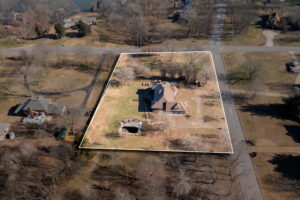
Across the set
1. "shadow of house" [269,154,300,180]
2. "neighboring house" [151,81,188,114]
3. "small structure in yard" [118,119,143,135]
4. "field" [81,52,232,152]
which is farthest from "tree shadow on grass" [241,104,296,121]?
"small structure in yard" [118,119,143,135]

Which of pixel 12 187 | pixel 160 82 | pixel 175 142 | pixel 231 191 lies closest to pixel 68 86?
pixel 160 82

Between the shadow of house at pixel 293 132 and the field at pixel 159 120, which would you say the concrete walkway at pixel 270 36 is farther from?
the shadow of house at pixel 293 132

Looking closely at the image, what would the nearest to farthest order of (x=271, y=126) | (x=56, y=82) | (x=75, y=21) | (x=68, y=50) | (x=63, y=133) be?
(x=63, y=133), (x=271, y=126), (x=56, y=82), (x=68, y=50), (x=75, y=21)

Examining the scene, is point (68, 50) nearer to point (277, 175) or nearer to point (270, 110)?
point (270, 110)

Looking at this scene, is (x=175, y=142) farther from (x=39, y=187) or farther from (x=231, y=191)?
(x=39, y=187)

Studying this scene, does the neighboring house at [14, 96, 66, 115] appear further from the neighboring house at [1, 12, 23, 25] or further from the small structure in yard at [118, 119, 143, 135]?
the neighboring house at [1, 12, 23, 25]

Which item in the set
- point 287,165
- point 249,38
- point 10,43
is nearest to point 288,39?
point 249,38
